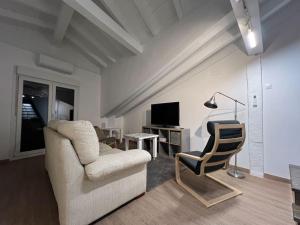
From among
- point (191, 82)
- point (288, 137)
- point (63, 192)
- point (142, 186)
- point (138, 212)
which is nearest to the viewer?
point (63, 192)

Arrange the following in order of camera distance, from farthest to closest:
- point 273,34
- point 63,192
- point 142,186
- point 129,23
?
point 129,23 < point 273,34 < point 142,186 < point 63,192

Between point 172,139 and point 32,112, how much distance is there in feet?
12.0

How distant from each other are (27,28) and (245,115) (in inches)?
211

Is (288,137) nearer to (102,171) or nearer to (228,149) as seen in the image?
(228,149)

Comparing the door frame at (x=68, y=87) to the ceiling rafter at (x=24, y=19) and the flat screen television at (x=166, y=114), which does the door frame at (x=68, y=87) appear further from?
the flat screen television at (x=166, y=114)

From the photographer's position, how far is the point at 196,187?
1949 mm

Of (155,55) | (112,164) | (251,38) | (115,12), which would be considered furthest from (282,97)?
(115,12)

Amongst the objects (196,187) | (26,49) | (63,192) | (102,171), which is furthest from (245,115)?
(26,49)

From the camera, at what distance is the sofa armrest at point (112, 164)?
1.19 meters

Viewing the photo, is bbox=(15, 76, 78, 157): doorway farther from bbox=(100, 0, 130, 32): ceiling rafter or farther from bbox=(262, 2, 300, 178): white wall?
bbox=(262, 2, 300, 178): white wall

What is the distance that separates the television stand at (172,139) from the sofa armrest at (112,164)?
167 centimetres

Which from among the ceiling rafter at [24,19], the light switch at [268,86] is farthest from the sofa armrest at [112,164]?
the ceiling rafter at [24,19]

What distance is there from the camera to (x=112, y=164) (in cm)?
131

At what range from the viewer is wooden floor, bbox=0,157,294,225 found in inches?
52.9
